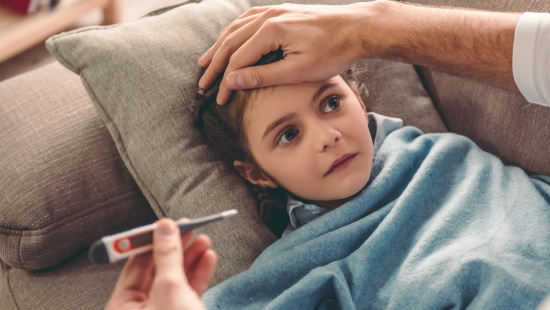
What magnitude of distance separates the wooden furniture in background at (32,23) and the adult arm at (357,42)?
128cm

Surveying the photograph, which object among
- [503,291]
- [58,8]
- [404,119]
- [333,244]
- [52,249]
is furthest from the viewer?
[58,8]

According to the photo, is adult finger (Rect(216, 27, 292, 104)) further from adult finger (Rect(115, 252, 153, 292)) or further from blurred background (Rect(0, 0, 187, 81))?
blurred background (Rect(0, 0, 187, 81))

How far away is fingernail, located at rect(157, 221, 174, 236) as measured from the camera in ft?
2.30

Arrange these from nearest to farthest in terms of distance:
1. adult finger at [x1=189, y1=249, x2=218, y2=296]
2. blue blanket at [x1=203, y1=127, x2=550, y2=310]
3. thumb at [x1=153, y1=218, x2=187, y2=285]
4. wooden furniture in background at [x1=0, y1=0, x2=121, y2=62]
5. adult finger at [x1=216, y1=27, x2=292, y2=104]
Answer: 1. thumb at [x1=153, y1=218, x2=187, y2=285]
2. adult finger at [x1=189, y1=249, x2=218, y2=296]
3. blue blanket at [x1=203, y1=127, x2=550, y2=310]
4. adult finger at [x1=216, y1=27, x2=292, y2=104]
5. wooden furniture in background at [x1=0, y1=0, x2=121, y2=62]

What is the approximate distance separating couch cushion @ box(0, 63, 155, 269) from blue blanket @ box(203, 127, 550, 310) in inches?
13.0

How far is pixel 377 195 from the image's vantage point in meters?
1.12

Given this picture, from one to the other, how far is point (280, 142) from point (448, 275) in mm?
382

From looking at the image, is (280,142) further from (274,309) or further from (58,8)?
(58,8)

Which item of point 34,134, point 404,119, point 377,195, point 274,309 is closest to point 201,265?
point 274,309

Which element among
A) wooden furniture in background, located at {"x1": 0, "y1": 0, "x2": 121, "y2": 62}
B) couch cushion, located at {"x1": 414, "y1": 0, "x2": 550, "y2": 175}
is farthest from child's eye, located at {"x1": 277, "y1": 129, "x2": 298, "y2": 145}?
wooden furniture in background, located at {"x1": 0, "y1": 0, "x2": 121, "y2": 62}

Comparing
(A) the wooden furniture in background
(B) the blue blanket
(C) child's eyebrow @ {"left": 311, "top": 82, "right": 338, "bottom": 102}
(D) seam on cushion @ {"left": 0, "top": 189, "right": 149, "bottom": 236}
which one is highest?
(C) child's eyebrow @ {"left": 311, "top": 82, "right": 338, "bottom": 102}

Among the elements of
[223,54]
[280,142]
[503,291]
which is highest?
[223,54]

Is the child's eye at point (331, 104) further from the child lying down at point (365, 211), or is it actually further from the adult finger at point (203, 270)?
the adult finger at point (203, 270)

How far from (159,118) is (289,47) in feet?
0.99
